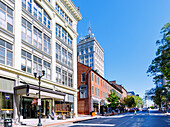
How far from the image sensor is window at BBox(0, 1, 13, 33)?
2256 centimetres

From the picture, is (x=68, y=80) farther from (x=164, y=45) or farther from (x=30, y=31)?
(x=164, y=45)

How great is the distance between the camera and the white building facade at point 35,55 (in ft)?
75.3

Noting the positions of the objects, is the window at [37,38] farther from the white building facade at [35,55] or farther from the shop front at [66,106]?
the shop front at [66,106]

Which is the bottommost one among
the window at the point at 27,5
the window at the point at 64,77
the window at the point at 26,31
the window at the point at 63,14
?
the window at the point at 64,77

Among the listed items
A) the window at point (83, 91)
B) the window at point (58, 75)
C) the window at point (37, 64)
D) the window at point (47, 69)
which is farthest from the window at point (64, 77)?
the window at point (83, 91)

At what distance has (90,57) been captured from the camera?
144 meters

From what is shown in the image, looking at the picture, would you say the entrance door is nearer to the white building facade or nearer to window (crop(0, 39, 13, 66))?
the white building facade

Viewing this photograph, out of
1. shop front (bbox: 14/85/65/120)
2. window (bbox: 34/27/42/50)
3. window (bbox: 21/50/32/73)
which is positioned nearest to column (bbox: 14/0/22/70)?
window (bbox: 21/50/32/73)

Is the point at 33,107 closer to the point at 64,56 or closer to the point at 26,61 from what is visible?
the point at 26,61

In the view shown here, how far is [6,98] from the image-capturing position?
888 inches

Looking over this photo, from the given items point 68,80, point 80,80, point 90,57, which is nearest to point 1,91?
point 68,80

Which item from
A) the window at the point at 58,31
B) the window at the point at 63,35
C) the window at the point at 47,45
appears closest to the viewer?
the window at the point at 47,45

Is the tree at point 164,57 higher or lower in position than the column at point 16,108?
higher

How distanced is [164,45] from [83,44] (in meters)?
115
